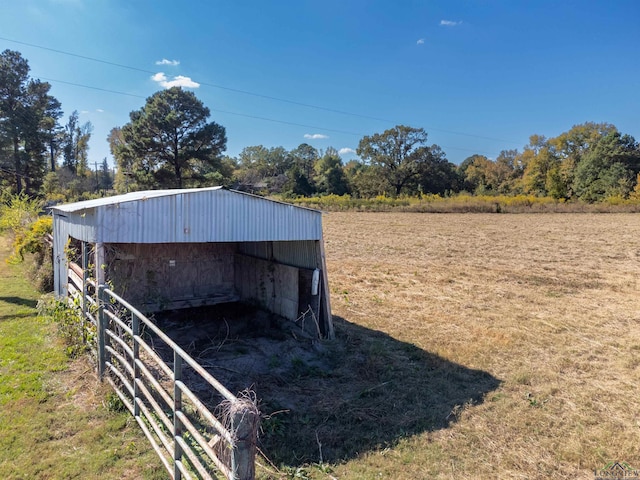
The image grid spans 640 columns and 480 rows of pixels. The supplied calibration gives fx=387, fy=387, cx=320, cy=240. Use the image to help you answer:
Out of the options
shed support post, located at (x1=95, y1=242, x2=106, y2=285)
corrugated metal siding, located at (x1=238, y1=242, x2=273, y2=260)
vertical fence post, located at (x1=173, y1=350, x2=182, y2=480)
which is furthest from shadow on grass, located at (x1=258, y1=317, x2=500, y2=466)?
corrugated metal siding, located at (x1=238, y1=242, x2=273, y2=260)

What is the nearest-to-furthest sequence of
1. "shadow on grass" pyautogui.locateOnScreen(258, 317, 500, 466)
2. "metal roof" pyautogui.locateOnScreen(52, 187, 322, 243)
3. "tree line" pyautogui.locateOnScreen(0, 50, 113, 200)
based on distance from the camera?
"shadow on grass" pyautogui.locateOnScreen(258, 317, 500, 466) → "metal roof" pyautogui.locateOnScreen(52, 187, 322, 243) → "tree line" pyautogui.locateOnScreen(0, 50, 113, 200)

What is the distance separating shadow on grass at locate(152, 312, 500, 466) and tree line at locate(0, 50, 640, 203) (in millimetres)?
19735

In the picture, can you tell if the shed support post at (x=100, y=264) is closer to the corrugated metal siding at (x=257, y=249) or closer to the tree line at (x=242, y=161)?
the corrugated metal siding at (x=257, y=249)

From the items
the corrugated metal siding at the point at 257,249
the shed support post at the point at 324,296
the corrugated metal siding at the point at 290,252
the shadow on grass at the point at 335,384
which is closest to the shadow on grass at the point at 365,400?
the shadow on grass at the point at 335,384

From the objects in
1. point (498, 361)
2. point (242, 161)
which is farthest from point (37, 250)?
point (242, 161)

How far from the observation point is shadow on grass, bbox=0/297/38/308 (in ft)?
26.8

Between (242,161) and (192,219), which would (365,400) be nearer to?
(192,219)

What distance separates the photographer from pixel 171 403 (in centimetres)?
310

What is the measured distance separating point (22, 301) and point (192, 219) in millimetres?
5619

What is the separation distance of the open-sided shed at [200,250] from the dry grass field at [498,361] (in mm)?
1493

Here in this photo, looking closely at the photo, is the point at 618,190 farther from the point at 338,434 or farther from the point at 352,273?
the point at 338,434

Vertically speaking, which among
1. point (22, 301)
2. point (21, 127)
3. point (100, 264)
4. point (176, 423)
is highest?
point (21, 127)

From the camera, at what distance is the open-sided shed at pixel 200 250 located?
535cm

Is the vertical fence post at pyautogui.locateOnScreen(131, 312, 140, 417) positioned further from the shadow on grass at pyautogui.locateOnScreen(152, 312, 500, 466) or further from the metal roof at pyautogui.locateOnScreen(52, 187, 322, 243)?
the metal roof at pyautogui.locateOnScreen(52, 187, 322, 243)
